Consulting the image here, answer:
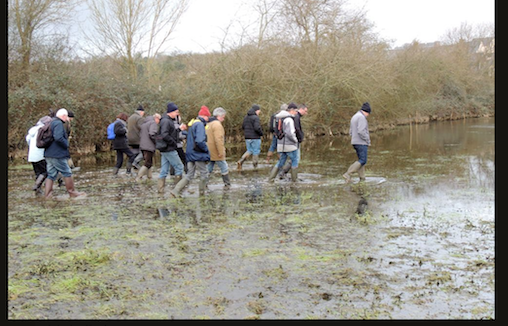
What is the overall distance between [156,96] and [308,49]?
28.4 ft

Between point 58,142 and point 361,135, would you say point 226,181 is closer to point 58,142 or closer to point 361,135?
point 361,135

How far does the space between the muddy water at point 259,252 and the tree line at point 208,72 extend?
9867 millimetres

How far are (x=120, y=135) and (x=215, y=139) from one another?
161 inches

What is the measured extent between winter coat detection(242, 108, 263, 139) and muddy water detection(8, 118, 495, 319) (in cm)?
334

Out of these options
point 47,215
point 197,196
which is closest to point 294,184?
point 197,196

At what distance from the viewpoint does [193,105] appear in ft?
85.3

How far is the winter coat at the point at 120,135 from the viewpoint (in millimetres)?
14758

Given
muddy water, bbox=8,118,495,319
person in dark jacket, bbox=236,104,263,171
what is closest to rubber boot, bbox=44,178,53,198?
muddy water, bbox=8,118,495,319

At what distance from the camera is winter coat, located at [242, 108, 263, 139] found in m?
15.7

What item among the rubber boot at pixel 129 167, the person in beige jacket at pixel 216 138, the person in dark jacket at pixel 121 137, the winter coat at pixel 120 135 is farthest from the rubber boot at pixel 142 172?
the person in beige jacket at pixel 216 138

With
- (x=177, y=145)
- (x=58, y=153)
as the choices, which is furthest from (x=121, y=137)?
(x=58, y=153)

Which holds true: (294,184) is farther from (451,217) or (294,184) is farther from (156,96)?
(156,96)

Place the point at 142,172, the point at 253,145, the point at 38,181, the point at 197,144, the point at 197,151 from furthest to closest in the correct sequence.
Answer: the point at 253,145
the point at 142,172
the point at 38,181
the point at 197,151
the point at 197,144

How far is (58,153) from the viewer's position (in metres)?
11.0
